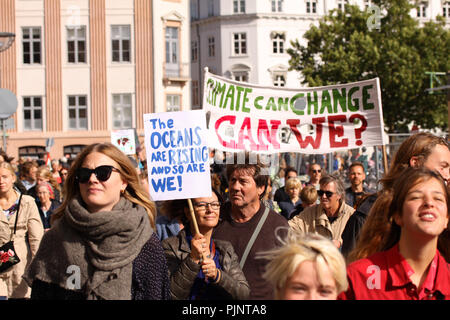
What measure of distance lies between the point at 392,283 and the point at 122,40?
42379mm

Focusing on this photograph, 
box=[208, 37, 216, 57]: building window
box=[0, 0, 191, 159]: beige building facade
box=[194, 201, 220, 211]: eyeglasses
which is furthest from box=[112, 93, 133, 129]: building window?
box=[194, 201, 220, 211]: eyeglasses

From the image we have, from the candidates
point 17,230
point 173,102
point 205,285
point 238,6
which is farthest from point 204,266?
point 238,6

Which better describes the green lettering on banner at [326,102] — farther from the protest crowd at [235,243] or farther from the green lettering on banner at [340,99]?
the protest crowd at [235,243]

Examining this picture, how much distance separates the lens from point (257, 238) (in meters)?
5.76

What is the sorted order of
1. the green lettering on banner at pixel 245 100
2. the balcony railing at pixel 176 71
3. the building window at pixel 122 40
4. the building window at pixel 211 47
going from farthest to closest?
the building window at pixel 211 47
the balcony railing at pixel 176 71
the building window at pixel 122 40
the green lettering on banner at pixel 245 100

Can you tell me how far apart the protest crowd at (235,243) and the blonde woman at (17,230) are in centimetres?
245

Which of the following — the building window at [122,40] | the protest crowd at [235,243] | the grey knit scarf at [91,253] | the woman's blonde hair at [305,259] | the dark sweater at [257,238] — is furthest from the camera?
the building window at [122,40]

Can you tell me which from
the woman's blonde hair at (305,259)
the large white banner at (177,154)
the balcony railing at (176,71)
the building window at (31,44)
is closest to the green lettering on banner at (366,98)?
the large white banner at (177,154)

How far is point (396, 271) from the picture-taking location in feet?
12.9

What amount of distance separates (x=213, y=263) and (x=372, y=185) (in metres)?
13.1

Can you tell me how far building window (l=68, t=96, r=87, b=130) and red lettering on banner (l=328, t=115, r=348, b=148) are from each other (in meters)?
36.6

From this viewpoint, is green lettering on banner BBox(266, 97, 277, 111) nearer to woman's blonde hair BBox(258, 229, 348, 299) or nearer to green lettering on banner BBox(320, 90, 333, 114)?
green lettering on banner BBox(320, 90, 333, 114)

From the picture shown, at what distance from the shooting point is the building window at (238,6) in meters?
67.9

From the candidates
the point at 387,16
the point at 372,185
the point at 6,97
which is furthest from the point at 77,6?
the point at 6,97
